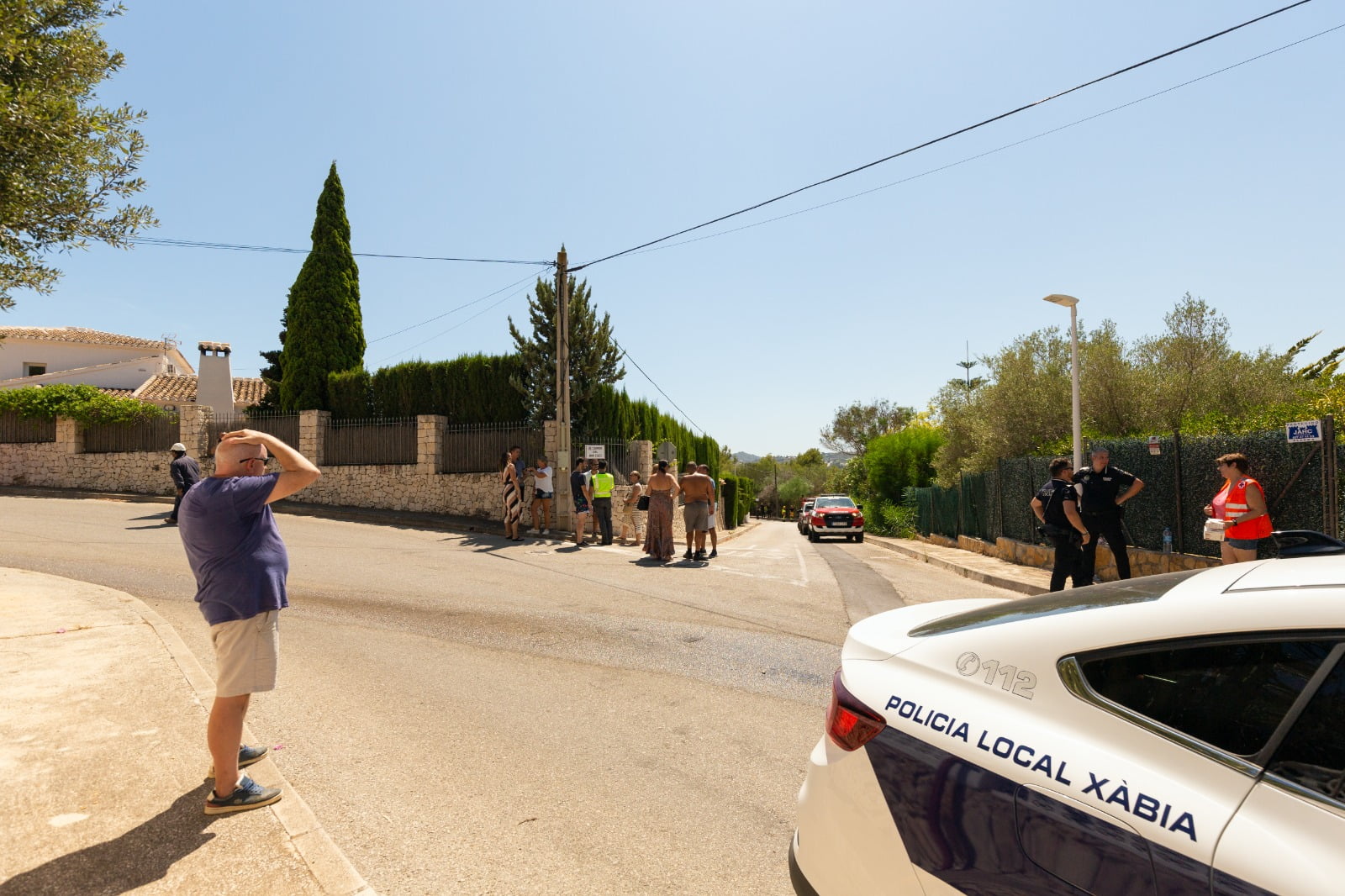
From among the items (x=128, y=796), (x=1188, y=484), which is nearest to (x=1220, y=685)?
(x=128, y=796)

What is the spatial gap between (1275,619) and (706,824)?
8.43ft

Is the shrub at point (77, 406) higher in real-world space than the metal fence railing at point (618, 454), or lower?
higher

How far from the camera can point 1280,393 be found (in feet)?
54.6

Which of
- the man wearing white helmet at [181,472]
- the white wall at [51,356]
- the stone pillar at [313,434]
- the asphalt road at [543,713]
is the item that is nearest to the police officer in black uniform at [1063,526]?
the asphalt road at [543,713]

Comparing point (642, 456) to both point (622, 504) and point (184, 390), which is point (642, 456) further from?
point (184, 390)

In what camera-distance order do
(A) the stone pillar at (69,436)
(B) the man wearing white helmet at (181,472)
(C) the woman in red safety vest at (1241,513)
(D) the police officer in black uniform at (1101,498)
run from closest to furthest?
(C) the woman in red safety vest at (1241,513)
(D) the police officer in black uniform at (1101,498)
(B) the man wearing white helmet at (181,472)
(A) the stone pillar at (69,436)

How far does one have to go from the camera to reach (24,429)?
2467 cm

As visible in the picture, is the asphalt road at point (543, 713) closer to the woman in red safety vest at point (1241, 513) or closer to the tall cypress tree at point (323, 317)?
the woman in red safety vest at point (1241, 513)

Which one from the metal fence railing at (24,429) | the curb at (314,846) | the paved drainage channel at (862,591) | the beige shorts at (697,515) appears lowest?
the paved drainage channel at (862,591)

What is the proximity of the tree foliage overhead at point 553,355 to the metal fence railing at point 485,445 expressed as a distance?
0.89 metres

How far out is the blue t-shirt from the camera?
3.42 metres

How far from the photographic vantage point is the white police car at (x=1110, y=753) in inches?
59.4

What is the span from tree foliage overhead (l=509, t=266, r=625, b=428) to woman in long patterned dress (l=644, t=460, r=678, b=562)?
7.10m

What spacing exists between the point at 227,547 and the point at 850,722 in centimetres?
283
